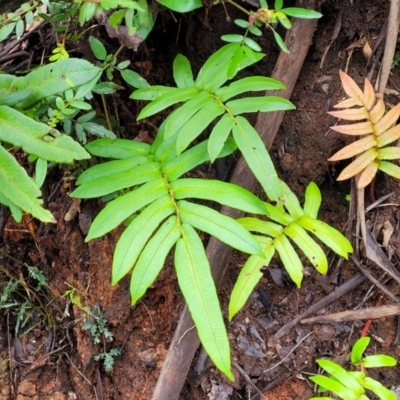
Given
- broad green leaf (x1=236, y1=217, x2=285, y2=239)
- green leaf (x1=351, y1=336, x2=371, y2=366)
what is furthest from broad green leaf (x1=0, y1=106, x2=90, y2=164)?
green leaf (x1=351, y1=336, x2=371, y2=366)

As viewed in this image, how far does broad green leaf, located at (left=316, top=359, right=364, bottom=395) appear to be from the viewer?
157 cm

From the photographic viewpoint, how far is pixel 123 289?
193cm

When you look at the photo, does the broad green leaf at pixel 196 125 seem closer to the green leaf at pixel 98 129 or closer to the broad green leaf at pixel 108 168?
the broad green leaf at pixel 108 168

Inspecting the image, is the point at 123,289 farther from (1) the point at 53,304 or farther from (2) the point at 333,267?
(2) the point at 333,267

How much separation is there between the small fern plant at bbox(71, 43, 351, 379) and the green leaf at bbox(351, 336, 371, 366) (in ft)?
1.02

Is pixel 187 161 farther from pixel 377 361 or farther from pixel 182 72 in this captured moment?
pixel 377 361

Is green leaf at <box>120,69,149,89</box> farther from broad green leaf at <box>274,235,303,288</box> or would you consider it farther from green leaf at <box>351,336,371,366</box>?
green leaf at <box>351,336,371,366</box>

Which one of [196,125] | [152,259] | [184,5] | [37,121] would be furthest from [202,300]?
[184,5]

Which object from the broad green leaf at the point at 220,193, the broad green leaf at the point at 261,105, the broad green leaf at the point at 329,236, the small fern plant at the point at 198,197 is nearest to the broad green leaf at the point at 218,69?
the small fern plant at the point at 198,197

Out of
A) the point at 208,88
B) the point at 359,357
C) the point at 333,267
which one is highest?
the point at 208,88

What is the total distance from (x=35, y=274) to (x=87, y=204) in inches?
14.6

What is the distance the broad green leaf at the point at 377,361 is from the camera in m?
1.60

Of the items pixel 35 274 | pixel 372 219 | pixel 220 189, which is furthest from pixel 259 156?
pixel 35 274

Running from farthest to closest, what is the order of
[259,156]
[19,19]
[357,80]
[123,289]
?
[123,289], [357,80], [19,19], [259,156]
